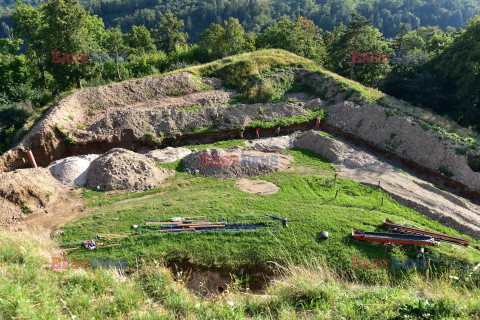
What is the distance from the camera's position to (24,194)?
49.4 feet

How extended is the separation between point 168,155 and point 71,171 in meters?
6.79

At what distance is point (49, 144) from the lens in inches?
821

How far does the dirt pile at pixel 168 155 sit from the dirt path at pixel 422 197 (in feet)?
41.8

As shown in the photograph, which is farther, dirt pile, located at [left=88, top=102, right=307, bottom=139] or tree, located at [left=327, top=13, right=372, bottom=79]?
tree, located at [left=327, top=13, right=372, bottom=79]

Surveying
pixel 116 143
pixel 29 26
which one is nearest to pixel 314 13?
pixel 29 26

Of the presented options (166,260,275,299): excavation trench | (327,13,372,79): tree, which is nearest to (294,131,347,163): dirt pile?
(166,260,275,299): excavation trench

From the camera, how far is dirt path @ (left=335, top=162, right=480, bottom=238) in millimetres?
15344

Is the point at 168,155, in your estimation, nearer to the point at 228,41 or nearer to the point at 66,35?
the point at 66,35

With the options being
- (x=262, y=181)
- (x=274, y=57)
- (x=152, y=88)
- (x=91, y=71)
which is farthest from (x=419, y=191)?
(x=91, y=71)

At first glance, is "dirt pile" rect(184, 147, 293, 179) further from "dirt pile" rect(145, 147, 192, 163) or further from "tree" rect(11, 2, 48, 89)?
"tree" rect(11, 2, 48, 89)

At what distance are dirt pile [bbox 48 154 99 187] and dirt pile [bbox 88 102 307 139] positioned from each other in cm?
473

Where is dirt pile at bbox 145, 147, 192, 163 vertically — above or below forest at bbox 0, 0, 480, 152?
below

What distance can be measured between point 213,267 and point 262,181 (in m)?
7.49

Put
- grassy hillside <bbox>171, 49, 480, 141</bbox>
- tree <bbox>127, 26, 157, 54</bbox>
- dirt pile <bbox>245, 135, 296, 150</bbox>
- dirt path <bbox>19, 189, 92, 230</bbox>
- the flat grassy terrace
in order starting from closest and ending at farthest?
the flat grassy terrace < dirt path <bbox>19, 189, 92, 230</bbox> < dirt pile <bbox>245, 135, 296, 150</bbox> < grassy hillside <bbox>171, 49, 480, 141</bbox> < tree <bbox>127, 26, 157, 54</bbox>
